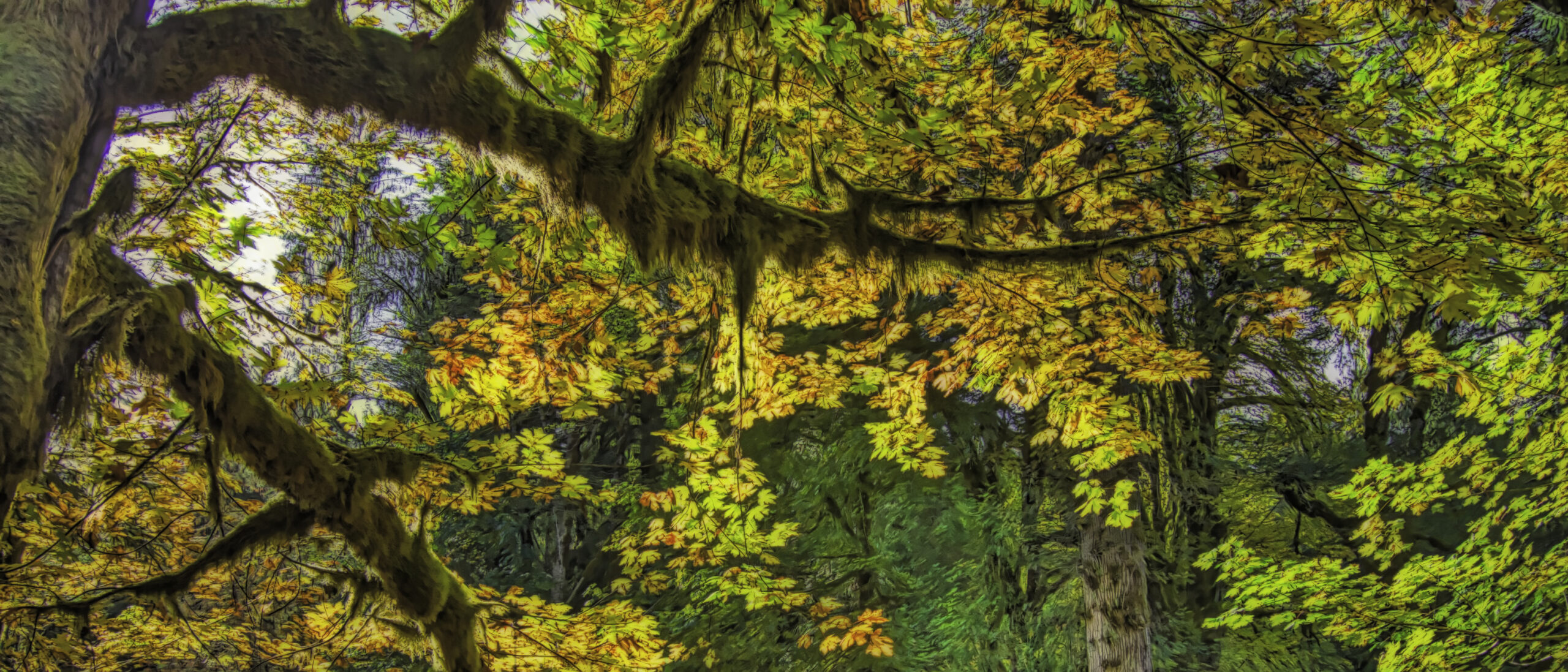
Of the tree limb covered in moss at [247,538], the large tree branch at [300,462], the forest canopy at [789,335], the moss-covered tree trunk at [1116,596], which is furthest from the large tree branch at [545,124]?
the moss-covered tree trunk at [1116,596]

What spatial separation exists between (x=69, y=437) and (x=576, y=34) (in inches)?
116

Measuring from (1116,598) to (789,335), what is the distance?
3.40 metres

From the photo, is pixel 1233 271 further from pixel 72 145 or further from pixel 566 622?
pixel 72 145

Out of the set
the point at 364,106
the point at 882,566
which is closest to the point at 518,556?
the point at 882,566

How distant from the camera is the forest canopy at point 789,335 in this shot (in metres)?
2.89

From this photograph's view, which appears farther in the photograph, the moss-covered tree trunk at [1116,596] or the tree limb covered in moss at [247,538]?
the moss-covered tree trunk at [1116,596]

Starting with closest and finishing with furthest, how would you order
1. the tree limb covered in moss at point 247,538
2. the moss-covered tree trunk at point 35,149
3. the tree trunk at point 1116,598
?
1. the moss-covered tree trunk at point 35,149
2. the tree limb covered in moss at point 247,538
3. the tree trunk at point 1116,598

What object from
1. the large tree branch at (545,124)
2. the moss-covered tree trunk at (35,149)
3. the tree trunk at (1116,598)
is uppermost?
the large tree branch at (545,124)

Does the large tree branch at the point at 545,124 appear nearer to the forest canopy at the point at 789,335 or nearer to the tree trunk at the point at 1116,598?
the forest canopy at the point at 789,335

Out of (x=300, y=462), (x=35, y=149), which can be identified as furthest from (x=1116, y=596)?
(x=35, y=149)

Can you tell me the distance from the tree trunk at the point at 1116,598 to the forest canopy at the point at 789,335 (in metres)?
0.03

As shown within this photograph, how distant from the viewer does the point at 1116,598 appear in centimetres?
623

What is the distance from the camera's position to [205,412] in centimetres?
309

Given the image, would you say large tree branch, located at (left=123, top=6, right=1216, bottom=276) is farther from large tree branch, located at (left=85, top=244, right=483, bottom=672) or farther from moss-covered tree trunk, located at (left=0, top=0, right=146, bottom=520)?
large tree branch, located at (left=85, top=244, right=483, bottom=672)
